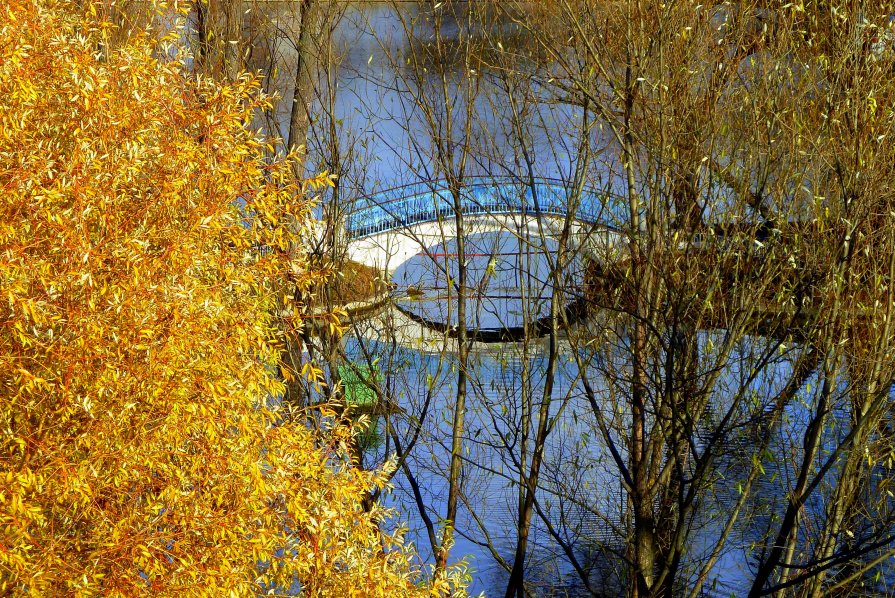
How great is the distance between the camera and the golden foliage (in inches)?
99.2

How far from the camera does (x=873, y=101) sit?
370 centimetres

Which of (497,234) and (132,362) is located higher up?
(497,234)

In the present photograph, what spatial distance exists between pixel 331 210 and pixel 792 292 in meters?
2.68

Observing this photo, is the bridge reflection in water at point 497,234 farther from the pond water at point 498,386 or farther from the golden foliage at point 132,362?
the golden foliage at point 132,362

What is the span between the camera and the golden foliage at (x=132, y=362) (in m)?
2.52

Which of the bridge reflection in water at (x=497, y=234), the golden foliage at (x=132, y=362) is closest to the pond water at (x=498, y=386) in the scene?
the bridge reflection in water at (x=497, y=234)

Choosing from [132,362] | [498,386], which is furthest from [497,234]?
A: [132,362]

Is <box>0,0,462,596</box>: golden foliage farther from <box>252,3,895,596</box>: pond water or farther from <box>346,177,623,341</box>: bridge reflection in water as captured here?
<box>252,3,895,596</box>: pond water

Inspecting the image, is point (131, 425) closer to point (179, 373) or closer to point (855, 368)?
point (179, 373)

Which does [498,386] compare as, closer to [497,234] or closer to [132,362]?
[497,234]

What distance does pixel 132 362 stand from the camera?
8.52ft

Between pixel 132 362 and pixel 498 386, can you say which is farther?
pixel 498 386

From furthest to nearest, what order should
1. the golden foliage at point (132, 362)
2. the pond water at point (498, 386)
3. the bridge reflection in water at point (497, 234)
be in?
1. the pond water at point (498, 386)
2. the bridge reflection in water at point (497, 234)
3. the golden foliage at point (132, 362)

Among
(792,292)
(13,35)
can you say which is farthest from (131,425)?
(792,292)
